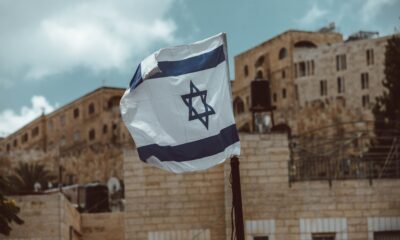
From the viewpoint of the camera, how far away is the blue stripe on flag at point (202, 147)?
899 centimetres

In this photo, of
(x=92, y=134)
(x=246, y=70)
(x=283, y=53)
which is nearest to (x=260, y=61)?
(x=246, y=70)

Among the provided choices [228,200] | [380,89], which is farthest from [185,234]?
[380,89]

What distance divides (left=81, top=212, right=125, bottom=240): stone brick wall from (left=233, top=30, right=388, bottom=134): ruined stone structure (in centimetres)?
4848

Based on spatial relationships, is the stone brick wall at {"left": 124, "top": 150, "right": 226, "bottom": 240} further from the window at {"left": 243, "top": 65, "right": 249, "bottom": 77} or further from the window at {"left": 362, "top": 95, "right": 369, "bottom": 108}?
the window at {"left": 243, "top": 65, "right": 249, "bottom": 77}

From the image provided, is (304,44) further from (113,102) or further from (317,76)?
(113,102)

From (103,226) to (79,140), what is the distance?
74.5 metres

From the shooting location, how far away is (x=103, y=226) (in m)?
24.8

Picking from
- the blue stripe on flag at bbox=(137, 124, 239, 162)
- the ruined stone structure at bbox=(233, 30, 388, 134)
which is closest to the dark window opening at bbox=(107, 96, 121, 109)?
the ruined stone structure at bbox=(233, 30, 388, 134)

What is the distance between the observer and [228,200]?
19672 mm

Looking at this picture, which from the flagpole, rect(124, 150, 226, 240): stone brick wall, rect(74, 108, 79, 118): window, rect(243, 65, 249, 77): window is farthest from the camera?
rect(74, 108, 79, 118): window

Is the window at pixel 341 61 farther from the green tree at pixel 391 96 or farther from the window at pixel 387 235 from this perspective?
the window at pixel 387 235

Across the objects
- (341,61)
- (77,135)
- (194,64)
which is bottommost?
(194,64)

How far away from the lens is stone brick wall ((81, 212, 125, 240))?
81.4ft

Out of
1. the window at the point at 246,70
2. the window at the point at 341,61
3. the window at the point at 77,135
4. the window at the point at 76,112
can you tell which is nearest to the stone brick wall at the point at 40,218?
the window at the point at 341,61
